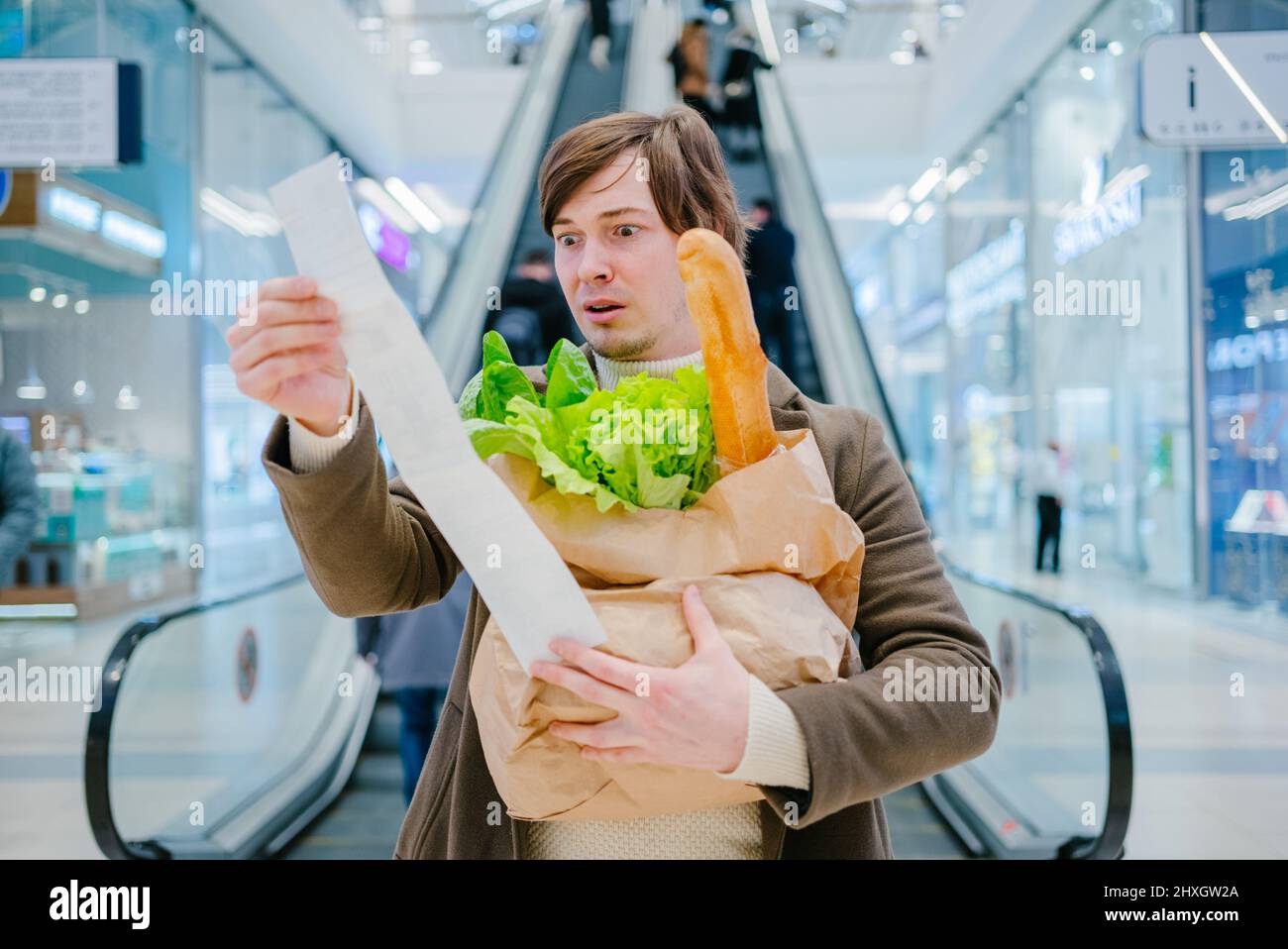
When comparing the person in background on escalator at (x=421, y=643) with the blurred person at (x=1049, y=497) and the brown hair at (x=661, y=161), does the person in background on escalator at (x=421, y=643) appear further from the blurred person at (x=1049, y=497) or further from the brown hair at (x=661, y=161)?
the blurred person at (x=1049, y=497)

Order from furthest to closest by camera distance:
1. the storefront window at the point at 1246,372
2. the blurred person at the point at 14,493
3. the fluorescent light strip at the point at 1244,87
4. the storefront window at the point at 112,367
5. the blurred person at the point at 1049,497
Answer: the blurred person at the point at 1049,497
the storefront window at the point at 1246,372
the storefront window at the point at 112,367
the blurred person at the point at 14,493
the fluorescent light strip at the point at 1244,87

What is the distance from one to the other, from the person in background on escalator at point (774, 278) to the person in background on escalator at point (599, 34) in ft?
13.2

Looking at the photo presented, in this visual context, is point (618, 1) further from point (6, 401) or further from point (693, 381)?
point (693, 381)

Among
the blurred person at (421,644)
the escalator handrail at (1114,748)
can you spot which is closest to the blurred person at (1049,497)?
the escalator handrail at (1114,748)

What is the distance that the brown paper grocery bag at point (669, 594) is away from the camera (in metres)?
0.92

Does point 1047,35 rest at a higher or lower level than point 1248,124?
higher

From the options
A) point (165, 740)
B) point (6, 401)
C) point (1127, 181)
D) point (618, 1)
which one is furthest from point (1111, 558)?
point (6, 401)

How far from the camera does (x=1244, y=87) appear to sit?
2459 mm

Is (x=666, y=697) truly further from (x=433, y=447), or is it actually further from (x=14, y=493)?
(x=14, y=493)

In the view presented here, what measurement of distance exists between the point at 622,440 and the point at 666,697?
0.24 metres

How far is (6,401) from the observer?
312 inches

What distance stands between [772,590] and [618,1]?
12.1 meters

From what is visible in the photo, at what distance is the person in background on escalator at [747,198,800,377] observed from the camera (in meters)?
5.70

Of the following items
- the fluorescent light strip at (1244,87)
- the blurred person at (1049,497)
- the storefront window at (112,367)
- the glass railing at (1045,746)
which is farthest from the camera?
the blurred person at (1049,497)
